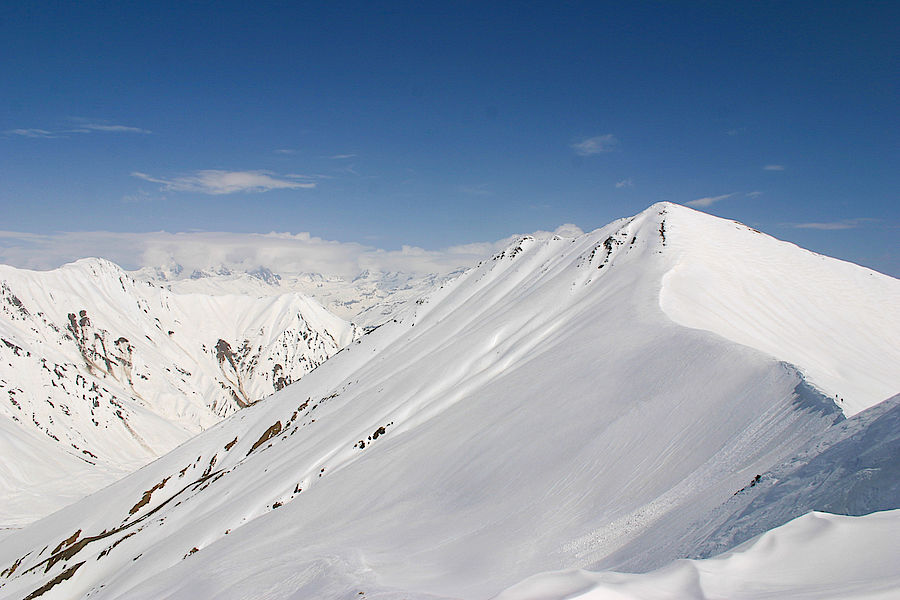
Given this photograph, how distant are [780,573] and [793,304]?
4288 cm

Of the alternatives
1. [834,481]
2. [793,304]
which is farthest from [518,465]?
[793,304]

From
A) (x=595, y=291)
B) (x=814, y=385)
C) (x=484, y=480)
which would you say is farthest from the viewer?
(x=595, y=291)

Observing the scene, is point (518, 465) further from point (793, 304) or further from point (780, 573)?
point (793, 304)

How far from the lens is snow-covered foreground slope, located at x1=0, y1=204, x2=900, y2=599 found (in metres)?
12.7

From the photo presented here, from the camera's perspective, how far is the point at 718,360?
2081cm

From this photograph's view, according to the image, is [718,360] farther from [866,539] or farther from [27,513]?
[27,513]

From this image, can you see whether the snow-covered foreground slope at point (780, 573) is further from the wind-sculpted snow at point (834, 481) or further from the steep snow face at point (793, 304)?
the steep snow face at point (793, 304)

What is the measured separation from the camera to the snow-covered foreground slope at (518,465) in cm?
1272

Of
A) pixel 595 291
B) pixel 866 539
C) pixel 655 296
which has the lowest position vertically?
pixel 866 539

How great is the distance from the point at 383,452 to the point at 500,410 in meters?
9.76

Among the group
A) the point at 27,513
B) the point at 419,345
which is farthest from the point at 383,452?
the point at 27,513

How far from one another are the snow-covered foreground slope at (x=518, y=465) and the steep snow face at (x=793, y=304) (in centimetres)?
74

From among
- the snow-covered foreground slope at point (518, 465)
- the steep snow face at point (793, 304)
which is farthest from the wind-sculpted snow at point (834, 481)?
the steep snow face at point (793, 304)

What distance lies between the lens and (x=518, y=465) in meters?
20.4
